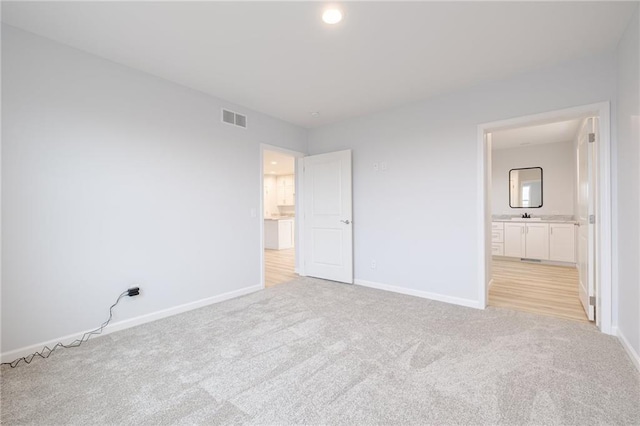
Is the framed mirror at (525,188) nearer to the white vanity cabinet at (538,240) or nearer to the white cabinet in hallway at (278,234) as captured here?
the white vanity cabinet at (538,240)

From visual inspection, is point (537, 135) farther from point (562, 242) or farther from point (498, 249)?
point (498, 249)

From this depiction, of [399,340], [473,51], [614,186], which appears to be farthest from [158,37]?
[614,186]

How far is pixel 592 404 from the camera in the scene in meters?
1.61

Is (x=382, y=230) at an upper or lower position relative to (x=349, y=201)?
lower

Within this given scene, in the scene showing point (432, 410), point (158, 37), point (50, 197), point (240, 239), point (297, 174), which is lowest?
point (432, 410)

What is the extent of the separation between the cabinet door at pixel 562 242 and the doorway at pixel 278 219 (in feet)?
16.7

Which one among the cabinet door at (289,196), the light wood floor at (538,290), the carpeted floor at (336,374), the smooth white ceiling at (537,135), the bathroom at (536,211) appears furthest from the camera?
the cabinet door at (289,196)

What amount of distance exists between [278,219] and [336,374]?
6222mm

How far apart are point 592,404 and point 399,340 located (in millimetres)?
1197

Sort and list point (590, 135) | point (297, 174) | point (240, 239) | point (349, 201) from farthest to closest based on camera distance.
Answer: point (297, 174), point (349, 201), point (240, 239), point (590, 135)

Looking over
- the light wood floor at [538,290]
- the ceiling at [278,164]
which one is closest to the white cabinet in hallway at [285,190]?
the ceiling at [278,164]

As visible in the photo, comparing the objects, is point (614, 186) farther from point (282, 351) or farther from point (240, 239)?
point (240, 239)

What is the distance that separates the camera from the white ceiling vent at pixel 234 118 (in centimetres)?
363

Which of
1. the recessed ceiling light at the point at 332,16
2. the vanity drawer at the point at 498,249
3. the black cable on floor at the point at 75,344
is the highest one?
the recessed ceiling light at the point at 332,16
